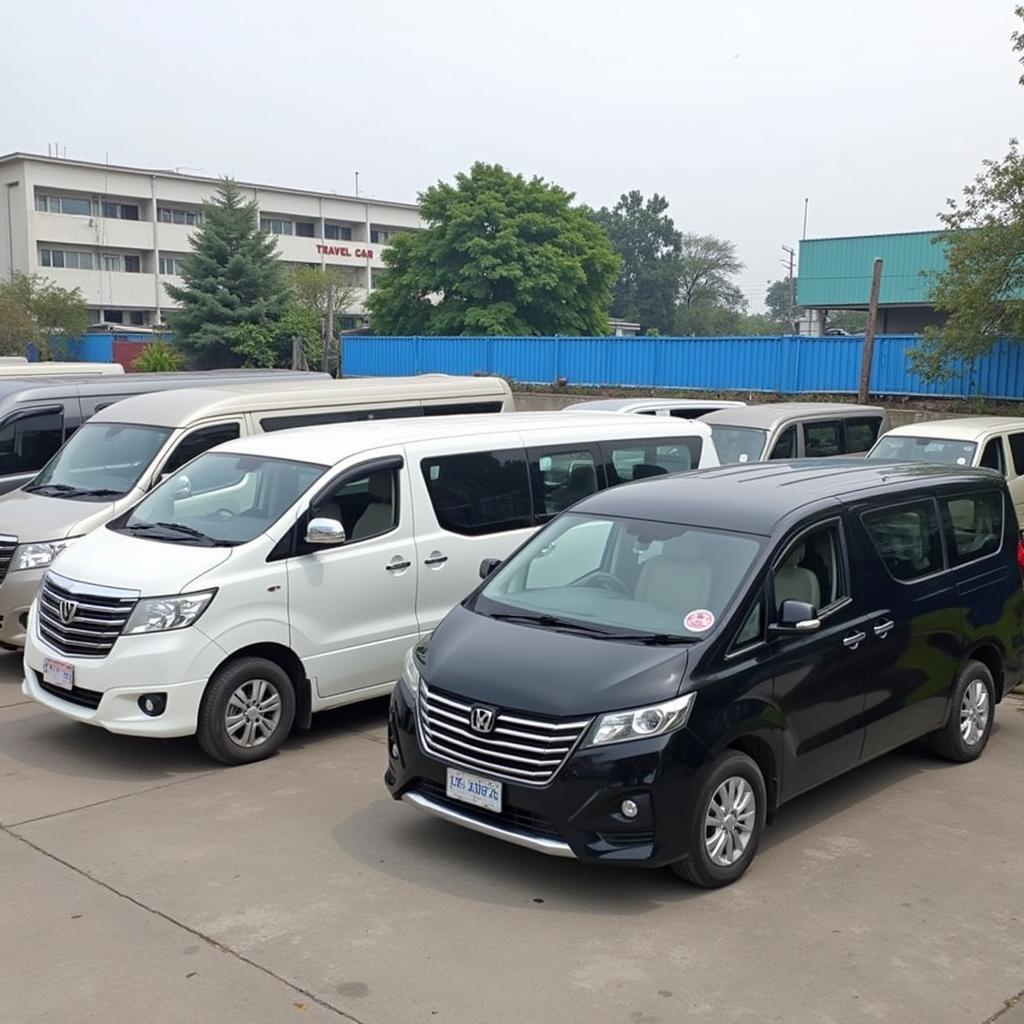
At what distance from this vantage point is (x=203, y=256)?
152 feet

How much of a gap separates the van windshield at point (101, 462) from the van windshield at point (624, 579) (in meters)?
4.61

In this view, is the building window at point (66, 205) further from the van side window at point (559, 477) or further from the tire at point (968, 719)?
the tire at point (968, 719)

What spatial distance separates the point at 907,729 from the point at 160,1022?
4.29m

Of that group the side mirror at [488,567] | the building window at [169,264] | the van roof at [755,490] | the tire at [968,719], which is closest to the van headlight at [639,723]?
the van roof at [755,490]

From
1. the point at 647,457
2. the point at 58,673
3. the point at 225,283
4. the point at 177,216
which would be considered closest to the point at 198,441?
the point at 58,673

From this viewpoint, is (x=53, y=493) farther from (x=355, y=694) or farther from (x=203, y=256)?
(x=203, y=256)

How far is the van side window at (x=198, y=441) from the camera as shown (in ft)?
32.8

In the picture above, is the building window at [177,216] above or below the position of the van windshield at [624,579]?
above

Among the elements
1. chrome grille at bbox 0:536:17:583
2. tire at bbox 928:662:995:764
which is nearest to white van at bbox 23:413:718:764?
chrome grille at bbox 0:536:17:583

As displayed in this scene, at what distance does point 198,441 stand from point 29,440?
271cm

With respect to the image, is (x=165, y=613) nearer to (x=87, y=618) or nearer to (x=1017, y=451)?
(x=87, y=618)

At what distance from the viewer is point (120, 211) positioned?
66.6m

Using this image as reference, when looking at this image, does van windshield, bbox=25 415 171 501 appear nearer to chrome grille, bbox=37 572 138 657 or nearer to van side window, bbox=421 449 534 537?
chrome grille, bbox=37 572 138 657

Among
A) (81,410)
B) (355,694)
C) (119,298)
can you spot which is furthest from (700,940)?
(119,298)
